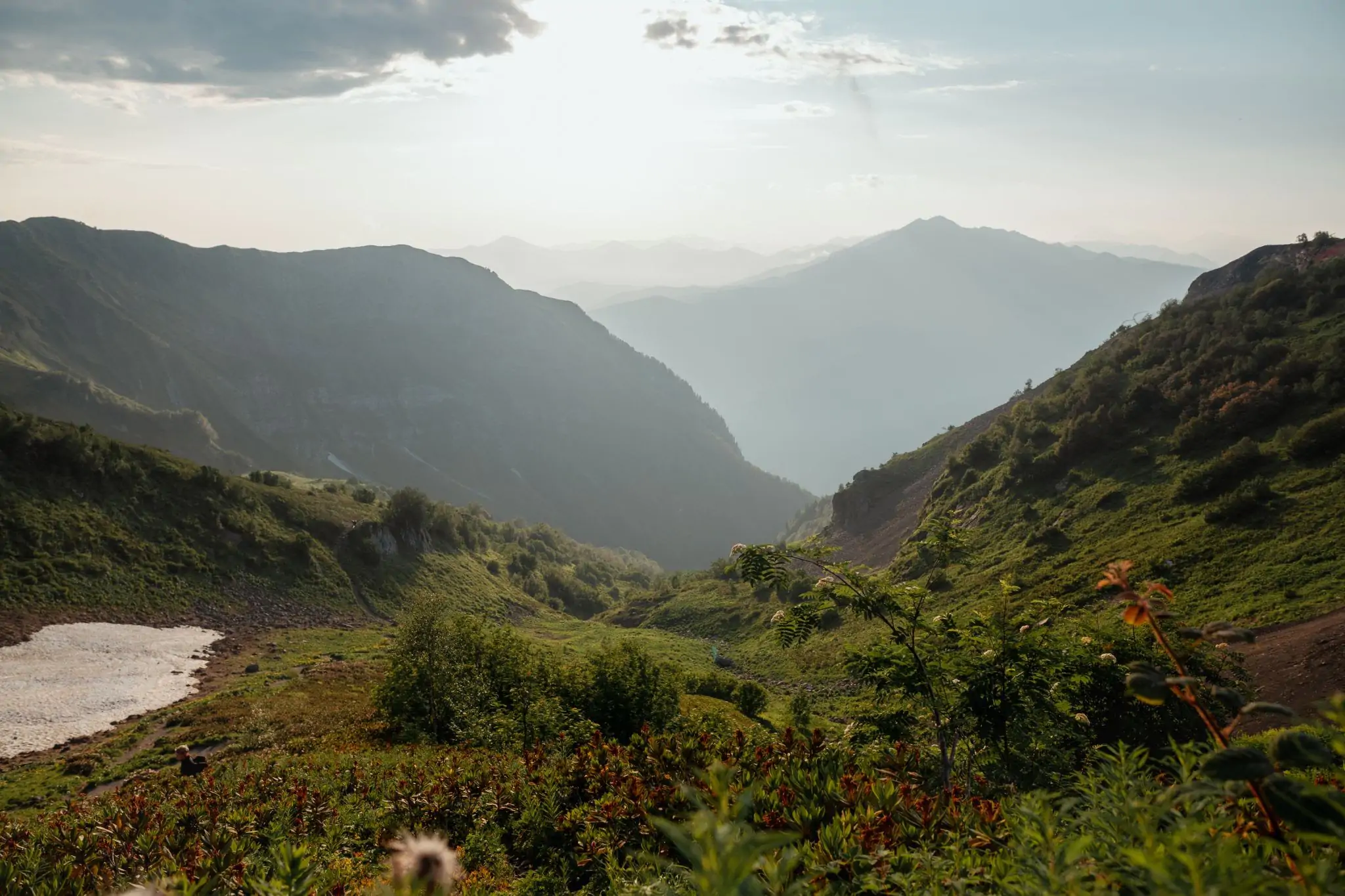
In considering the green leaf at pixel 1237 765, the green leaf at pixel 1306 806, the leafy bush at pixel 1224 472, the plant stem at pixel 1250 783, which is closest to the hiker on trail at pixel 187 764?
the plant stem at pixel 1250 783

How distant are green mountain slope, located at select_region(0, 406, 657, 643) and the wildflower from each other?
50036mm

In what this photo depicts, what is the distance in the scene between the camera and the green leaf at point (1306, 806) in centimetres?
221

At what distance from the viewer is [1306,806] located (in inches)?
89.4

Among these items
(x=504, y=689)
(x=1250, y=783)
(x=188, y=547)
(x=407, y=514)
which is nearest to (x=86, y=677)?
(x=188, y=547)

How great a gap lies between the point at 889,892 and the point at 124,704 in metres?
42.1

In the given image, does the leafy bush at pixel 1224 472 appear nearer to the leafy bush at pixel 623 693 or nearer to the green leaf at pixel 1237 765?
the leafy bush at pixel 623 693

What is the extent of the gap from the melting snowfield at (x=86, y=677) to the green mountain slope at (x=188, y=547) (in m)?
2.45

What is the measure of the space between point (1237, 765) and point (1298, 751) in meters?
0.23

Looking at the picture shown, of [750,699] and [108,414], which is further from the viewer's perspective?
[108,414]

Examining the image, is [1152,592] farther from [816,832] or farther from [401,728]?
[401,728]

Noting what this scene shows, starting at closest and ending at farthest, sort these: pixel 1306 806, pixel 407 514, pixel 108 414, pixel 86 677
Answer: pixel 1306 806, pixel 86 677, pixel 407 514, pixel 108 414

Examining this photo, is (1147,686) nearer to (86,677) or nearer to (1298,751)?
(1298,751)

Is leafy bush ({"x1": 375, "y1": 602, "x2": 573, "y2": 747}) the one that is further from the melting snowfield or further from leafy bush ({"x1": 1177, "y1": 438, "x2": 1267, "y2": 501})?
leafy bush ({"x1": 1177, "y1": 438, "x2": 1267, "y2": 501})

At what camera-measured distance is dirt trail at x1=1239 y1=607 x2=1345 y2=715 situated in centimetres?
1777
